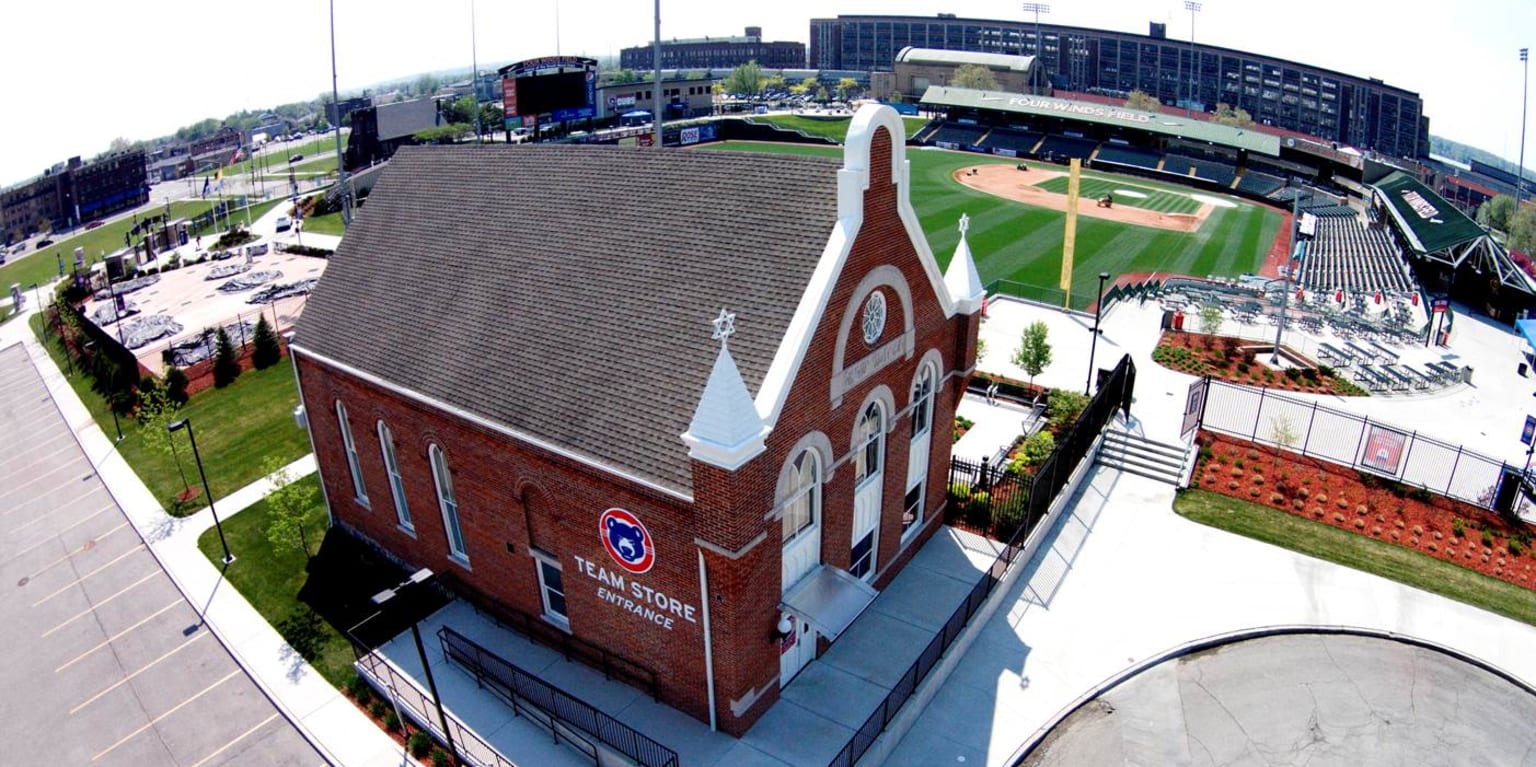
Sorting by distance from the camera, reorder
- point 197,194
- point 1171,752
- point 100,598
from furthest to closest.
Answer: point 197,194 → point 100,598 → point 1171,752

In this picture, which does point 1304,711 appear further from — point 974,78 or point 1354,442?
point 974,78

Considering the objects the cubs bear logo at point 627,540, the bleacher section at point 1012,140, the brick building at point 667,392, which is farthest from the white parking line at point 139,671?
the bleacher section at point 1012,140

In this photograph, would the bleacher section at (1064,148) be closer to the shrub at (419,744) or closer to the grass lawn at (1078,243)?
the grass lawn at (1078,243)

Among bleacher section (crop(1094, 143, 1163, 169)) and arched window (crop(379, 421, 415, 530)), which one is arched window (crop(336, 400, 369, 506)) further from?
bleacher section (crop(1094, 143, 1163, 169))

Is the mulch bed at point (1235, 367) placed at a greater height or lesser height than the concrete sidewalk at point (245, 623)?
greater

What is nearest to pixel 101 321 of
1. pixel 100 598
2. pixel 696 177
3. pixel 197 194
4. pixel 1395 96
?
pixel 100 598

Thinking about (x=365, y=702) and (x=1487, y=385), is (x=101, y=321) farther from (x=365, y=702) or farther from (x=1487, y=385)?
(x=1487, y=385)

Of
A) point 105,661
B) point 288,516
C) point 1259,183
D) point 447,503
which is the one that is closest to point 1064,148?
point 1259,183
